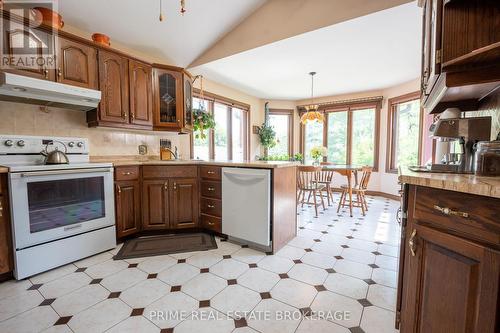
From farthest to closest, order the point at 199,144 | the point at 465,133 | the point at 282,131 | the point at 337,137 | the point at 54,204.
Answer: the point at 282,131 → the point at 337,137 → the point at 199,144 → the point at 54,204 → the point at 465,133

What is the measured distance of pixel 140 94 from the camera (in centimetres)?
278

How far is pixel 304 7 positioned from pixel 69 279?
362cm

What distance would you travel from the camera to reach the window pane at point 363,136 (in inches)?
204

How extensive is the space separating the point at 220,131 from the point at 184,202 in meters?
2.45

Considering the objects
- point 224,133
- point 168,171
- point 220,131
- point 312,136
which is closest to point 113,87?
point 168,171

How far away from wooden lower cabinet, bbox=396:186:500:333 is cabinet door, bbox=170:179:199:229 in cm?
218

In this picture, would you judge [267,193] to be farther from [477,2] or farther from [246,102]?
[246,102]

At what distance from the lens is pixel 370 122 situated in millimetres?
5188

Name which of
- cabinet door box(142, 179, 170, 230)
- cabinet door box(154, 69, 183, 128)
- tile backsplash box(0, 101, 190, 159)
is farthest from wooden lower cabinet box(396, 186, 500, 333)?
tile backsplash box(0, 101, 190, 159)

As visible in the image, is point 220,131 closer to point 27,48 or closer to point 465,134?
point 27,48

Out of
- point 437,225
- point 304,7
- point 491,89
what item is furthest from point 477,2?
point 304,7

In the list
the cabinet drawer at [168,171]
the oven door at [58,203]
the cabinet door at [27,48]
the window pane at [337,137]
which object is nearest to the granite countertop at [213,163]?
the cabinet drawer at [168,171]

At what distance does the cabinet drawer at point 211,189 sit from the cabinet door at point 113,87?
1221 mm

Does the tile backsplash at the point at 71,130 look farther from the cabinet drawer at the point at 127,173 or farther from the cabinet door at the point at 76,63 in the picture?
the cabinet drawer at the point at 127,173
